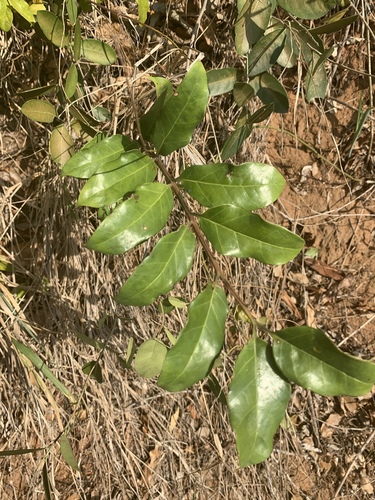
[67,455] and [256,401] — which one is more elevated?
[256,401]

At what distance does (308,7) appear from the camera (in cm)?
114

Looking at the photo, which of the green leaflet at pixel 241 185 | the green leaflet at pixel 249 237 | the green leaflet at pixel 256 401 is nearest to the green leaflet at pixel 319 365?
the green leaflet at pixel 256 401

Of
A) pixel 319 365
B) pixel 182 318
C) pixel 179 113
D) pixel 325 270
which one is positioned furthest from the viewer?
pixel 325 270

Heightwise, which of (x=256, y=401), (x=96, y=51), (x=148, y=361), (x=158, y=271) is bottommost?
(x=148, y=361)

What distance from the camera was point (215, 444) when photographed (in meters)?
1.82

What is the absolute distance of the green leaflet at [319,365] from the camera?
0.73 m

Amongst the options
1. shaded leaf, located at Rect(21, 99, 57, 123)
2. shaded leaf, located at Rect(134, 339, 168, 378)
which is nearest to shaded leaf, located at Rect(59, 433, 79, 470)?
shaded leaf, located at Rect(134, 339, 168, 378)

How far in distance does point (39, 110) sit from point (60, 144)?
0.09m

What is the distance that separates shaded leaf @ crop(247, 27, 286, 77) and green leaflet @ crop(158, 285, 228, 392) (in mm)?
673

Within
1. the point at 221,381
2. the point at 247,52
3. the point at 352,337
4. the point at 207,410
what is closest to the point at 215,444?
the point at 207,410

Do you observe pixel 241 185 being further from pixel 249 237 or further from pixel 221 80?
pixel 221 80

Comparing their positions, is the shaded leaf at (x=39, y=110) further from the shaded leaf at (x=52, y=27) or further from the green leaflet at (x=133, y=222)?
the green leaflet at (x=133, y=222)

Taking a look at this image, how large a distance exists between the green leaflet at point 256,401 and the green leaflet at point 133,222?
0.26 metres

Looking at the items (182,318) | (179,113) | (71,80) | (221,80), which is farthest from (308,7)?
(182,318)
